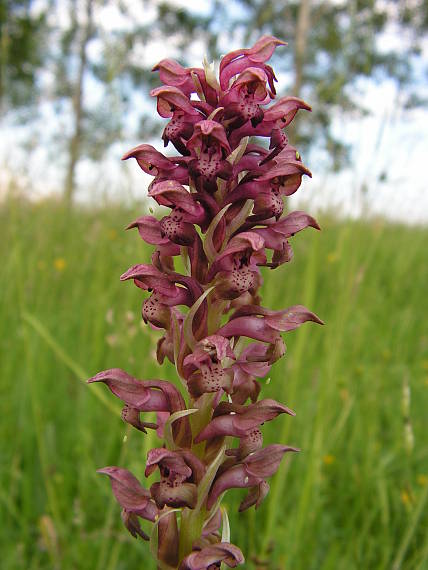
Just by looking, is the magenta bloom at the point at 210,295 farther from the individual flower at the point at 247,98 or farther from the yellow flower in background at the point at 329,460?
the yellow flower in background at the point at 329,460

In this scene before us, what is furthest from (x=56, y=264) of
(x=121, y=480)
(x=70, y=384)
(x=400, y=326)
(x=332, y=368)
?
(x=121, y=480)

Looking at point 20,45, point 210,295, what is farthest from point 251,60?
point 20,45

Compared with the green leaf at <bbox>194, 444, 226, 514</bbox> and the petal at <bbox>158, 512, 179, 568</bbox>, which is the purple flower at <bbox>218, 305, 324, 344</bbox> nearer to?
the green leaf at <bbox>194, 444, 226, 514</bbox>

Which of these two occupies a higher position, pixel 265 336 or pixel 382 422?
pixel 265 336

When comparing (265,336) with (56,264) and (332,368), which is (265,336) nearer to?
(332,368)

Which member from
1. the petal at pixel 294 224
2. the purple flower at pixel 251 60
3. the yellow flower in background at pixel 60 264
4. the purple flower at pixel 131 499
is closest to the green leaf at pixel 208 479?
the purple flower at pixel 131 499

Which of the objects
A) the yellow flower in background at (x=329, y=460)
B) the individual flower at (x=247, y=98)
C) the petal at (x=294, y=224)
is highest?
the individual flower at (x=247, y=98)

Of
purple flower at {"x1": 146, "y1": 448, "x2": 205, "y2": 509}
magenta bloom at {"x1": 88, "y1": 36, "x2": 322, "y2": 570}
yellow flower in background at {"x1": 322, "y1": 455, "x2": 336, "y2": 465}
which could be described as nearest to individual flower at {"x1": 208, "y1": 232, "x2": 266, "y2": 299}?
magenta bloom at {"x1": 88, "y1": 36, "x2": 322, "y2": 570}
